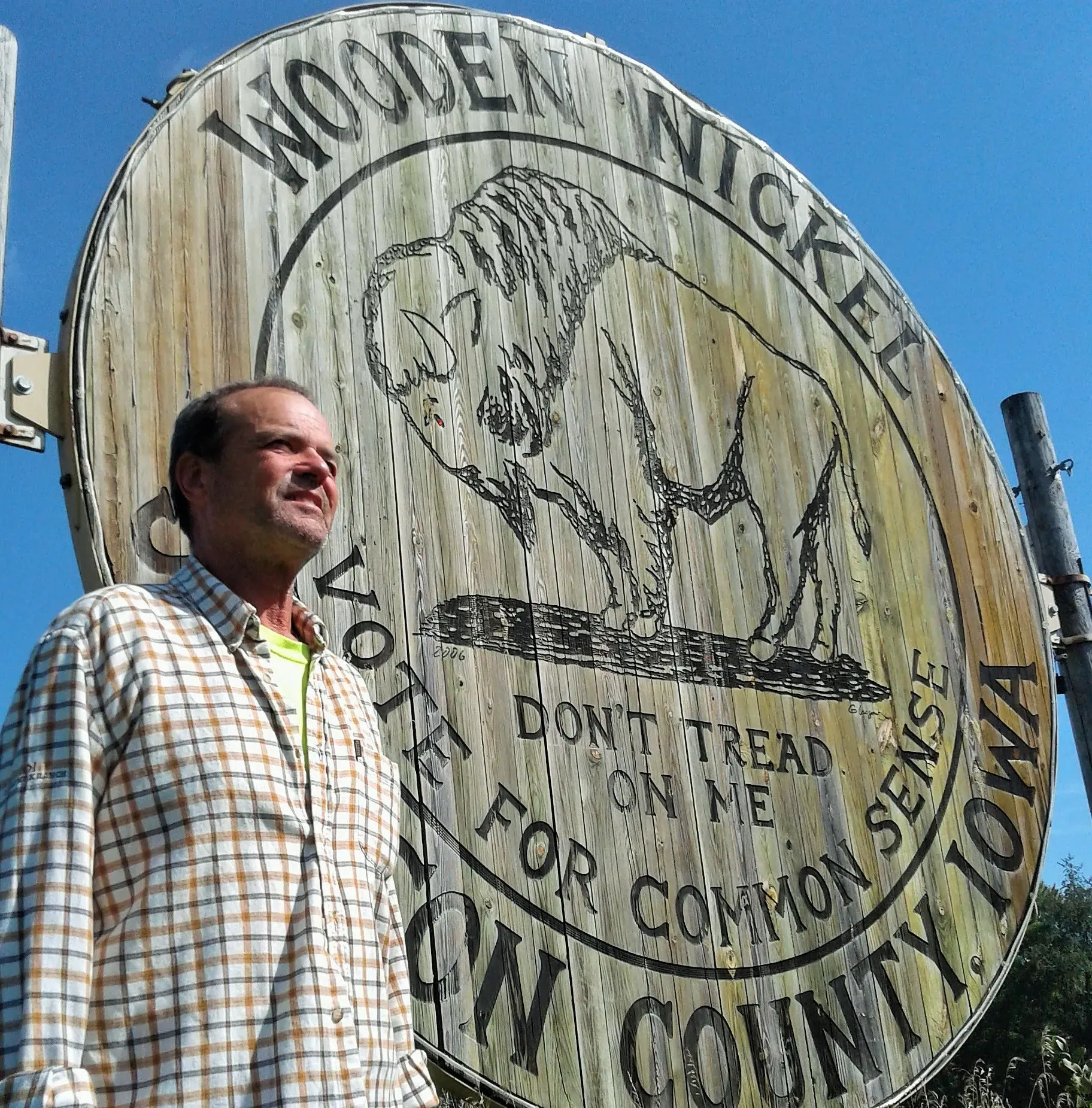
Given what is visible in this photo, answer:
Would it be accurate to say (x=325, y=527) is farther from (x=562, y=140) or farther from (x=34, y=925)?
(x=562, y=140)

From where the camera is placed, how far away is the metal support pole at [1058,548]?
4.27 meters

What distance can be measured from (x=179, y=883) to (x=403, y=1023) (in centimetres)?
44

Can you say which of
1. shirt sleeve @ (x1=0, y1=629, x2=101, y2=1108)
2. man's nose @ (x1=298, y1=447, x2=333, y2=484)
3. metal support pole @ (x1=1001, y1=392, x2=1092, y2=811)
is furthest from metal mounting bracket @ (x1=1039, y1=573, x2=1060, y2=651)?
shirt sleeve @ (x1=0, y1=629, x2=101, y2=1108)

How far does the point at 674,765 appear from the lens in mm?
3018

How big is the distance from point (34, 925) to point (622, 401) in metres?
2.22

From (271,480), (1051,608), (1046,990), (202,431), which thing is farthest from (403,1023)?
(1046,990)

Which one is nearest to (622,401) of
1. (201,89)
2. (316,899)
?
(201,89)

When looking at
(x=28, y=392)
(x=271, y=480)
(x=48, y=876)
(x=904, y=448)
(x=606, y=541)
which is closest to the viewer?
(x=48, y=876)

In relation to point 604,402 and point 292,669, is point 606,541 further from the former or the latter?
point 292,669

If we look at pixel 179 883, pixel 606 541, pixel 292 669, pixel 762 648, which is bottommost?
pixel 179 883

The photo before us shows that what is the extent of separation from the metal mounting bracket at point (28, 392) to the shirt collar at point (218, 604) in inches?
25.3

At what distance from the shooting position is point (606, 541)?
313 cm

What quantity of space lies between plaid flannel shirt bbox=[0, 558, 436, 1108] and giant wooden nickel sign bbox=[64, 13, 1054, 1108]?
2.39ft

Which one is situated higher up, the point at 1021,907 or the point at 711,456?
the point at 711,456
